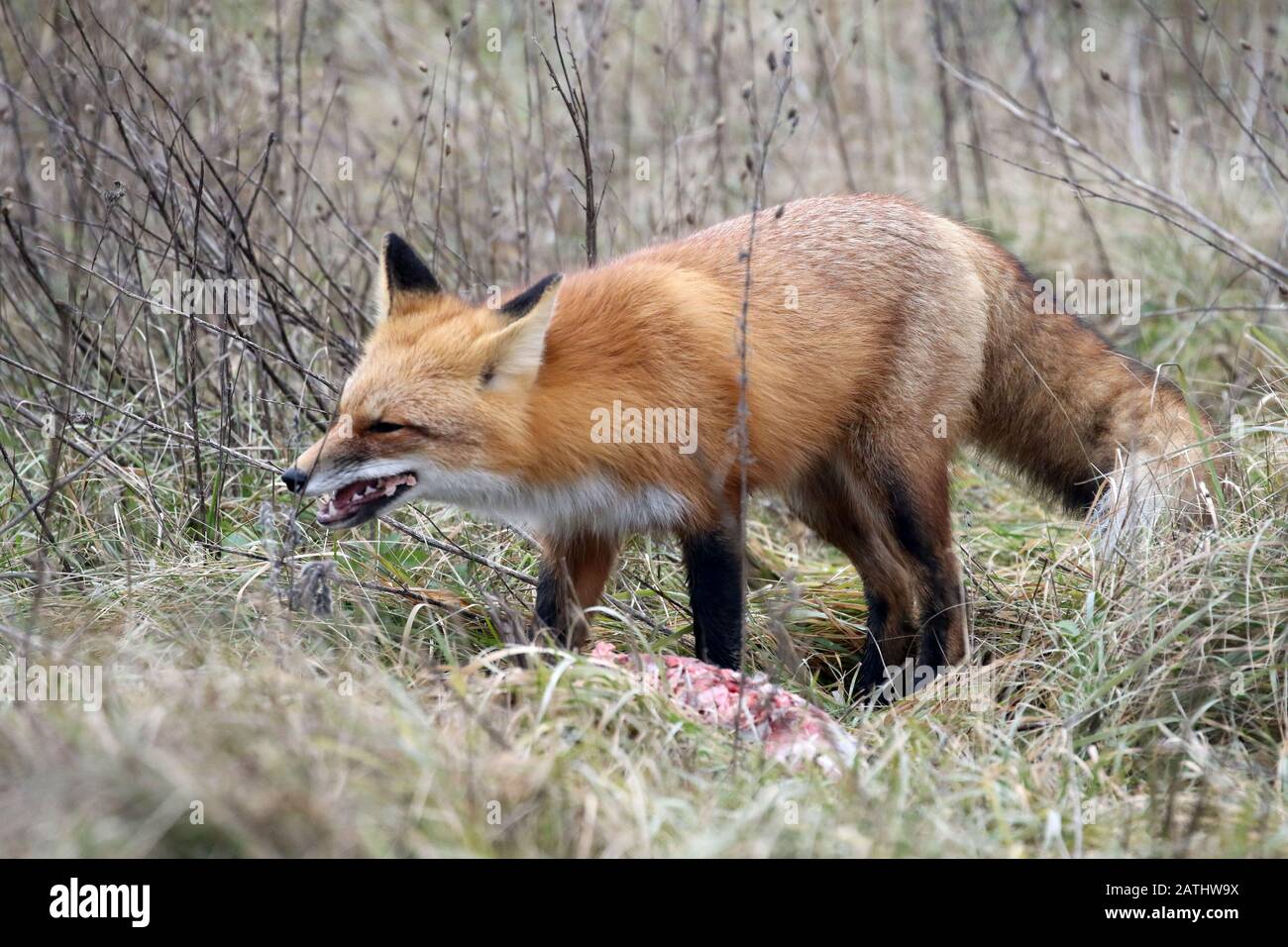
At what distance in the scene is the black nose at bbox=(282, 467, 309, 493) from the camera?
3727mm

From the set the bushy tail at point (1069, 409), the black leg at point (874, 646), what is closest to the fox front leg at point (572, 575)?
the black leg at point (874, 646)

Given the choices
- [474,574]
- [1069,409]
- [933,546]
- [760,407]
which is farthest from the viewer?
[474,574]

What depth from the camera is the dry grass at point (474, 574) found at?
2.79m

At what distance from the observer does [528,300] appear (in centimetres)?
395

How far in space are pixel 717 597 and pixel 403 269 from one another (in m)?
1.55

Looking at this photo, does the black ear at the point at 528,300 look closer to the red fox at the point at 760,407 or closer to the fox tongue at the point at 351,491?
the red fox at the point at 760,407

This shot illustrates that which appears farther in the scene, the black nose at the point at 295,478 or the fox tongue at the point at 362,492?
the fox tongue at the point at 362,492

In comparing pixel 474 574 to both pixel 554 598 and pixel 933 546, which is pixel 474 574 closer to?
pixel 554 598

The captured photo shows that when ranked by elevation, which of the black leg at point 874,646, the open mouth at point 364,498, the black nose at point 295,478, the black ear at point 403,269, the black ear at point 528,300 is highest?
the black ear at point 403,269

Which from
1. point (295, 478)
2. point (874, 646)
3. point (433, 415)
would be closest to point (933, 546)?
point (874, 646)
